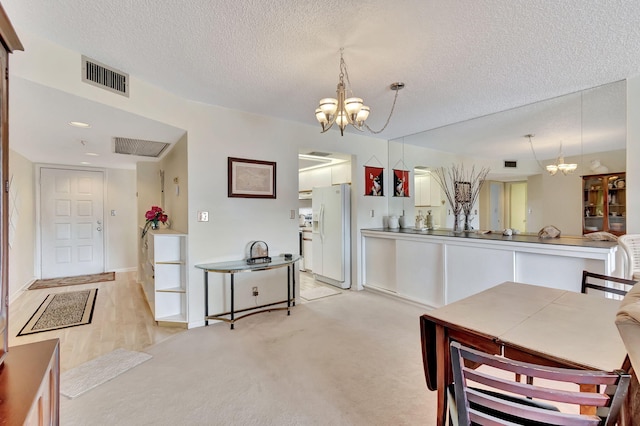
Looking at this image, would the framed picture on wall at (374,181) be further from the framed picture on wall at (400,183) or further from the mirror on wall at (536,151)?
the mirror on wall at (536,151)

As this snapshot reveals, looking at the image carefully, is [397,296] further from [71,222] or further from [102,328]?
[71,222]

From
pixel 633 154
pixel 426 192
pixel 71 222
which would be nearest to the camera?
pixel 633 154

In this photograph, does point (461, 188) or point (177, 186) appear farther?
point (461, 188)

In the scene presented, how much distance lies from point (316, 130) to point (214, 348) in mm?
2991

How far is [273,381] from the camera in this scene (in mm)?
2148

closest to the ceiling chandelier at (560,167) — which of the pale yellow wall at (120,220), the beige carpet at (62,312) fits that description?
the beige carpet at (62,312)

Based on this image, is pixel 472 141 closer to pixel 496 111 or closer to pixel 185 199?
pixel 496 111

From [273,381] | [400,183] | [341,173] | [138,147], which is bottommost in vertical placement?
[273,381]

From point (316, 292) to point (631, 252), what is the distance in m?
3.45

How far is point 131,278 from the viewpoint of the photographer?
5.37 meters

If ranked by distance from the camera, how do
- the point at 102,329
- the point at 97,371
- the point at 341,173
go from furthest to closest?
the point at 341,173 < the point at 102,329 < the point at 97,371

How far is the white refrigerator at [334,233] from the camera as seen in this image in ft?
15.3

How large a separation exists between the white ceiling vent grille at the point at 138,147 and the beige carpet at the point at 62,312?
2124 mm

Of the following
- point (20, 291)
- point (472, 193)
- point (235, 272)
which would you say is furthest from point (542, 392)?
point (20, 291)
